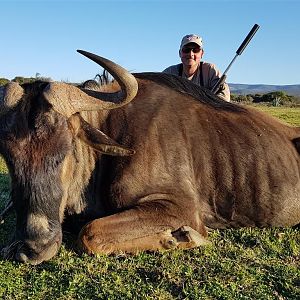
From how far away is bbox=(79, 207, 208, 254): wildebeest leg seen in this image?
4.82 meters

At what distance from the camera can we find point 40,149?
14.6 ft

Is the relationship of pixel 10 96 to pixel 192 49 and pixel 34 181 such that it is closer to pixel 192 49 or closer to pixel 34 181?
pixel 34 181

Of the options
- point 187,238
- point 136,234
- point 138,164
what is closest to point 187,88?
point 138,164

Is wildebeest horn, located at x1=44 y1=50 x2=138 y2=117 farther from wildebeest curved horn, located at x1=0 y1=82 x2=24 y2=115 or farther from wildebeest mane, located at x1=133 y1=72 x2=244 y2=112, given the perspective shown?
wildebeest mane, located at x1=133 y1=72 x2=244 y2=112

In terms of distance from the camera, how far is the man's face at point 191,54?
915 cm

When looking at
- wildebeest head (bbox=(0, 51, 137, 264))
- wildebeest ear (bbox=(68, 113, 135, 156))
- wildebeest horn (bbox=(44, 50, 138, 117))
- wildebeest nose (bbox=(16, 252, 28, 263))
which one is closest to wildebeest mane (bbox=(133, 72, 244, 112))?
wildebeest horn (bbox=(44, 50, 138, 117))

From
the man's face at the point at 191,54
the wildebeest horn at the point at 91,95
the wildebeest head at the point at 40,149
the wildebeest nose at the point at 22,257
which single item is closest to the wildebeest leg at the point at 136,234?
the wildebeest head at the point at 40,149

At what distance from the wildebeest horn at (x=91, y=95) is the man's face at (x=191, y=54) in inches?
172

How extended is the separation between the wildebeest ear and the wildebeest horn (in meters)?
0.12

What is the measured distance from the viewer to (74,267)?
14.8 feet

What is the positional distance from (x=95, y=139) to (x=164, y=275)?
1441 mm

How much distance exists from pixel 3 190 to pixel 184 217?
3.85 metres

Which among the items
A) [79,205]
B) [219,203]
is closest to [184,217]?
[219,203]

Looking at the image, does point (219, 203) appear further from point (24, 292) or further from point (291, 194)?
point (24, 292)
